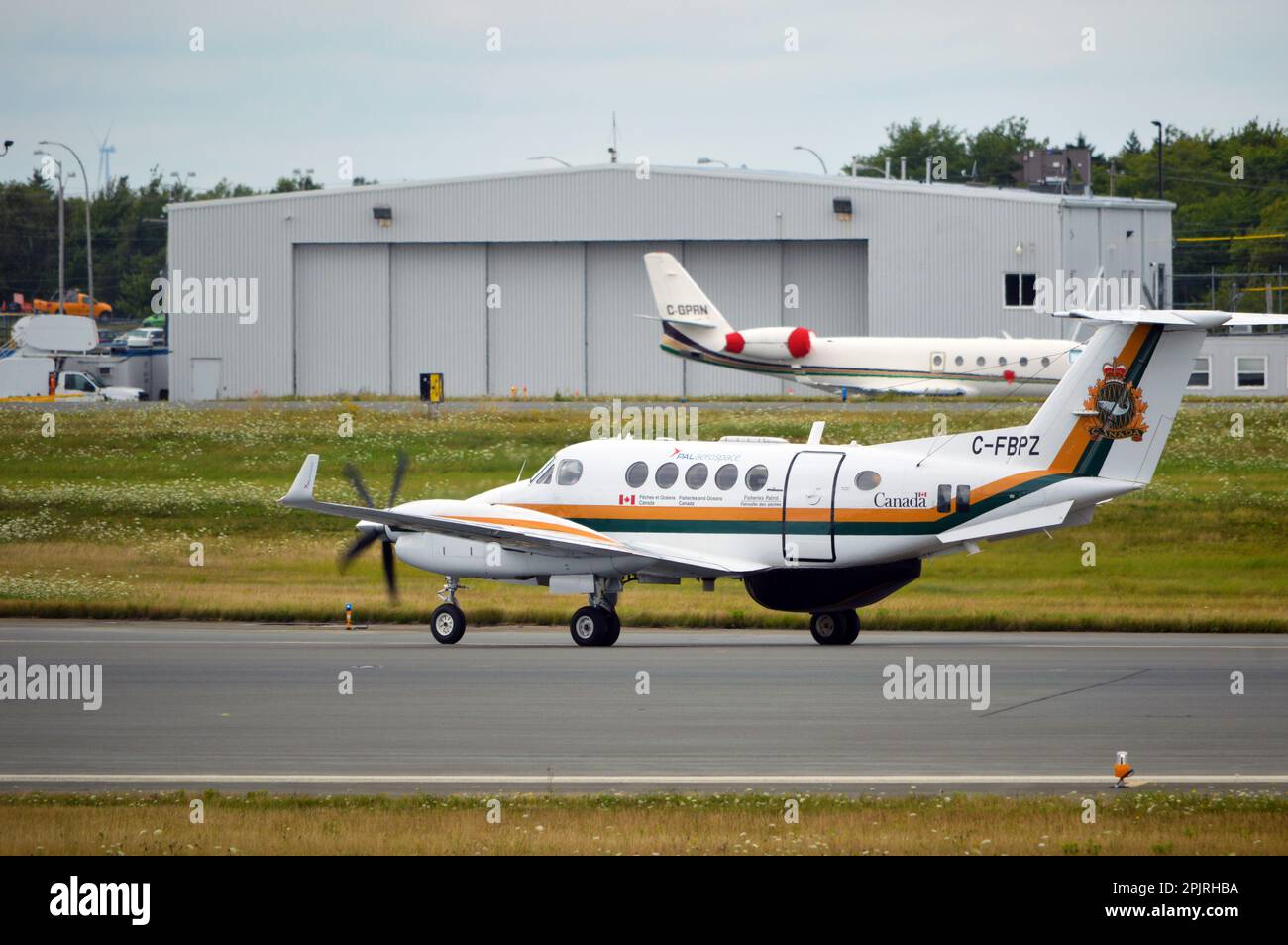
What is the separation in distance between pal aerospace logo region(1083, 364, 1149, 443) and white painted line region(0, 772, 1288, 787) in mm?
9329

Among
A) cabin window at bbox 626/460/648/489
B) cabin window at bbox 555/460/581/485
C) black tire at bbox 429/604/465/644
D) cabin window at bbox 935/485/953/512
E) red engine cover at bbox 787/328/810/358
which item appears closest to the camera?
cabin window at bbox 935/485/953/512

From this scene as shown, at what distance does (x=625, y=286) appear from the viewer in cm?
6944

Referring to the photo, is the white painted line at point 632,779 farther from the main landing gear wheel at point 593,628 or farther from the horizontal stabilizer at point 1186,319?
the main landing gear wheel at point 593,628

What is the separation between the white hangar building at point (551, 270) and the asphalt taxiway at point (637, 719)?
43.4 metres

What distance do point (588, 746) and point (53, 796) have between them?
203 inches

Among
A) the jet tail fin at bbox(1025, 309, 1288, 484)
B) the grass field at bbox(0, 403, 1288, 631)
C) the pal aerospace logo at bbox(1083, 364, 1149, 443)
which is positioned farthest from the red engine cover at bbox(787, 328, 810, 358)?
the pal aerospace logo at bbox(1083, 364, 1149, 443)

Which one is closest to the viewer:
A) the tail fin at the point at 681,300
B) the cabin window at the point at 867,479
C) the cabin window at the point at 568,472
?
the cabin window at the point at 867,479

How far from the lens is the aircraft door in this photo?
24.3m

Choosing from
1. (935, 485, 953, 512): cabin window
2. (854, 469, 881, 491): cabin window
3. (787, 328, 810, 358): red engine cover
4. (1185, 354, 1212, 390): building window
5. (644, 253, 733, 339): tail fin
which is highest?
(644, 253, 733, 339): tail fin

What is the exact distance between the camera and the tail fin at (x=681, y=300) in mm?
59688
